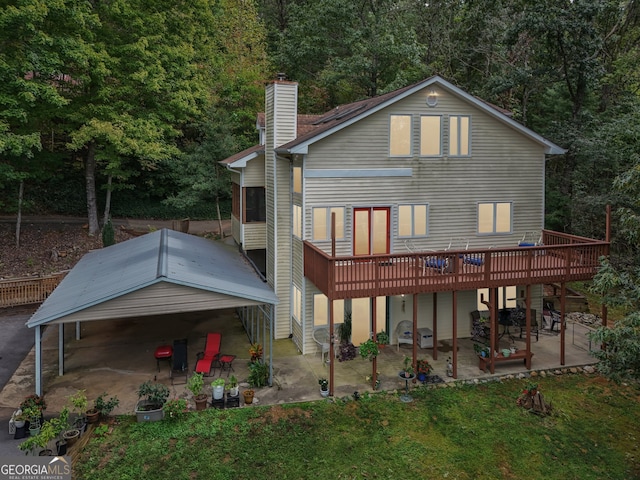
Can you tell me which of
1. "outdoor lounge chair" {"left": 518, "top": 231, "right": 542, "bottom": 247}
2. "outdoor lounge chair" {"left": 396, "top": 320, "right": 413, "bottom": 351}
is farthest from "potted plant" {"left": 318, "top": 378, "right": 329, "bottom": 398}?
"outdoor lounge chair" {"left": 518, "top": 231, "right": 542, "bottom": 247}

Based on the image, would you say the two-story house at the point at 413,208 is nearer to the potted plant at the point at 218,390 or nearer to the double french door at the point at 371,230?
the double french door at the point at 371,230

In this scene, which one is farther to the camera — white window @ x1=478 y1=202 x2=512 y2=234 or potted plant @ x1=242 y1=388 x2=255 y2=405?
white window @ x1=478 y1=202 x2=512 y2=234

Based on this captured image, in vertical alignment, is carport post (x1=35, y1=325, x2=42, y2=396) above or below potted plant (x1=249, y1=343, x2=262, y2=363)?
above

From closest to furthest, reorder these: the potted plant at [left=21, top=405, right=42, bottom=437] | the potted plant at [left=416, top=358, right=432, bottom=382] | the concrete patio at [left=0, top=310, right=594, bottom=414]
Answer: the potted plant at [left=21, top=405, right=42, bottom=437], the concrete patio at [left=0, top=310, right=594, bottom=414], the potted plant at [left=416, top=358, right=432, bottom=382]

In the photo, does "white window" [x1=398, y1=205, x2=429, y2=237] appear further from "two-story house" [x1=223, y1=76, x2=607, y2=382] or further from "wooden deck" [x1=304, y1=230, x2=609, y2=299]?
"wooden deck" [x1=304, y1=230, x2=609, y2=299]

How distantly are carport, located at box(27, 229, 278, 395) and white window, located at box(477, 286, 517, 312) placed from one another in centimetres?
757

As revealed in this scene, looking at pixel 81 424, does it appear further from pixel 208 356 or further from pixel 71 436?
pixel 208 356

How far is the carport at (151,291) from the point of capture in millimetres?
11195

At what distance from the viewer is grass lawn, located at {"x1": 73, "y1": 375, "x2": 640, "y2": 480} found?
353 inches

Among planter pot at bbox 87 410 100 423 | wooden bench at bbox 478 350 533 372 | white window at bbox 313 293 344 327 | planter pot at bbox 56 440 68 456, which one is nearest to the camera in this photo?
planter pot at bbox 56 440 68 456

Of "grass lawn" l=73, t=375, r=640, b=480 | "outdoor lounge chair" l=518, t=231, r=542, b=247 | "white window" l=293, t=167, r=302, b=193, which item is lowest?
"grass lawn" l=73, t=375, r=640, b=480

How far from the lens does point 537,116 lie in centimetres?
2794

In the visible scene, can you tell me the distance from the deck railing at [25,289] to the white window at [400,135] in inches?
604

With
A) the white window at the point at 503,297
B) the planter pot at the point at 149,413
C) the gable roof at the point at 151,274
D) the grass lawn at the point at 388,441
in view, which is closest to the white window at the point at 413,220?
the white window at the point at 503,297
